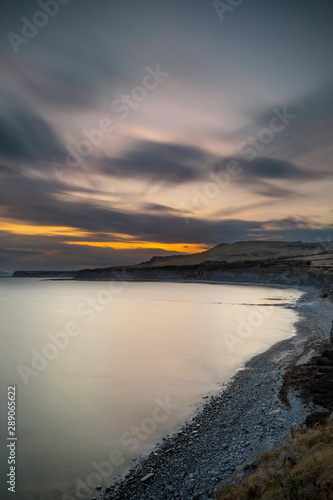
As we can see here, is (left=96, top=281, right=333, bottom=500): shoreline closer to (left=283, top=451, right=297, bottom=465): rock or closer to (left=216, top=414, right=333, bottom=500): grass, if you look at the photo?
(left=216, top=414, right=333, bottom=500): grass

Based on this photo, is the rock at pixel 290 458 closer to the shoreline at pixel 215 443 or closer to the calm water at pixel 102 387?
the shoreline at pixel 215 443

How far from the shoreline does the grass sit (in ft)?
3.24

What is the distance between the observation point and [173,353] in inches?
975

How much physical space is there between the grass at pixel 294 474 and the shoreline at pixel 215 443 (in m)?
0.99

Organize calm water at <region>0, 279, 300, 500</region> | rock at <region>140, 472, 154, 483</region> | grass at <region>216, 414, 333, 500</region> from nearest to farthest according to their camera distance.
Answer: grass at <region>216, 414, 333, 500</region>
rock at <region>140, 472, 154, 483</region>
calm water at <region>0, 279, 300, 500</region>

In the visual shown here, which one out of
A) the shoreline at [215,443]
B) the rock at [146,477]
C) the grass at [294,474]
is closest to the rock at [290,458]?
the grass at [294,474]

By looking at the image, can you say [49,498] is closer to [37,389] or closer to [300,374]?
[37,389]

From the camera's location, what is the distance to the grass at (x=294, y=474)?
19.0 feet

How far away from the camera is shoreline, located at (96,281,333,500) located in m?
8.16

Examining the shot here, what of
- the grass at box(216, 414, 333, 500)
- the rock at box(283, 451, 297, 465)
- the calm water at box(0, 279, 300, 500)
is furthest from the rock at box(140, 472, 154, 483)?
the rock at box(283, 451, 297, 465)

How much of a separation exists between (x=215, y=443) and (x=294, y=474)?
419 cm

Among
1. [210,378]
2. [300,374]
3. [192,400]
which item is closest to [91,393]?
[192,400]

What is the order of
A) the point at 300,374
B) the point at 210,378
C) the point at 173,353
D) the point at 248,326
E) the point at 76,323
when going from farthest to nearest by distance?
1. the point at 76,323
2. the point at 248,326
3. the point at 173,353
4. the point at 210,378
5. the point at 300,374

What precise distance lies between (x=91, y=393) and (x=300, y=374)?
11477 millimetres
